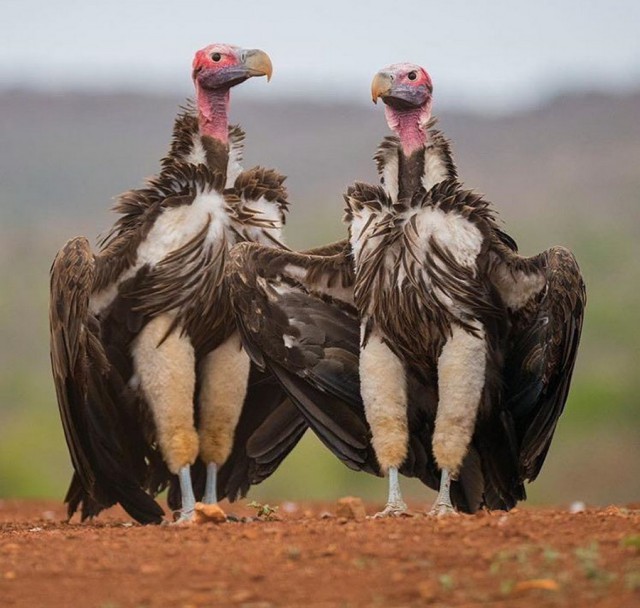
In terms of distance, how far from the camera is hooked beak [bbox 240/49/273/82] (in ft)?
36.4

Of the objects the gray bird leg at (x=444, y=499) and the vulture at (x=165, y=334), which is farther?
the vulture at (x=165, y=334)

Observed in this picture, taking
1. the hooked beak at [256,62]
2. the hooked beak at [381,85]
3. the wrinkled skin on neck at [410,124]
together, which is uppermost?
the hooked beak at [256,62]

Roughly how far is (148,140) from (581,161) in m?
11.8

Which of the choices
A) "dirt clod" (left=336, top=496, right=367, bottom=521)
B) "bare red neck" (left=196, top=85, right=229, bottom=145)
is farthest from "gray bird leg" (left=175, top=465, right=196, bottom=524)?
"bare red neck" (left=196, top=85, right=229, bottom=145)

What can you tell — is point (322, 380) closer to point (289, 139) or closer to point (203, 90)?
point (203, 90)

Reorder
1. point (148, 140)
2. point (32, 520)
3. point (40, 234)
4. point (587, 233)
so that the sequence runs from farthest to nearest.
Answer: point (148, 140)
point (40, 234)
point (587, 233)
point (32, 520)

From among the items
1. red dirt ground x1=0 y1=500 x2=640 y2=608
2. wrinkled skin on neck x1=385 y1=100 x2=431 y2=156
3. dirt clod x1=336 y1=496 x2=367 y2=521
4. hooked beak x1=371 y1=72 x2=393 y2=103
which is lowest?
red dirt ground x1=0 y1=500 x2=640 y2=608

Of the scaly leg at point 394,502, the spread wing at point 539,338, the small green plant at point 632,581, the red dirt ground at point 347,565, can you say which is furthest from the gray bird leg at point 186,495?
the small green plant at point 632,581

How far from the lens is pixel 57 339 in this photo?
10.1 meters

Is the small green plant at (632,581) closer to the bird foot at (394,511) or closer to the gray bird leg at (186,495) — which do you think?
the bird foot at (394,511)

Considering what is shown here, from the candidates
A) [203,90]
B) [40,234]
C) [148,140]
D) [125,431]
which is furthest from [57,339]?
[148,140]

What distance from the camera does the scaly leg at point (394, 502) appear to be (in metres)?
9.60

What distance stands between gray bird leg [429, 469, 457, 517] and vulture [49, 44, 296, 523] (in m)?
1.52

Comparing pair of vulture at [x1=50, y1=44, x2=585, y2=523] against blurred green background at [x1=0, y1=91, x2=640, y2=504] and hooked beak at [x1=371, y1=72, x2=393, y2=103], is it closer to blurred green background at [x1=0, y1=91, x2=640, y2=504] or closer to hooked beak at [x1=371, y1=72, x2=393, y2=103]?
hooked beak at [x1=371, y1=72, x2=393, y2=103]
